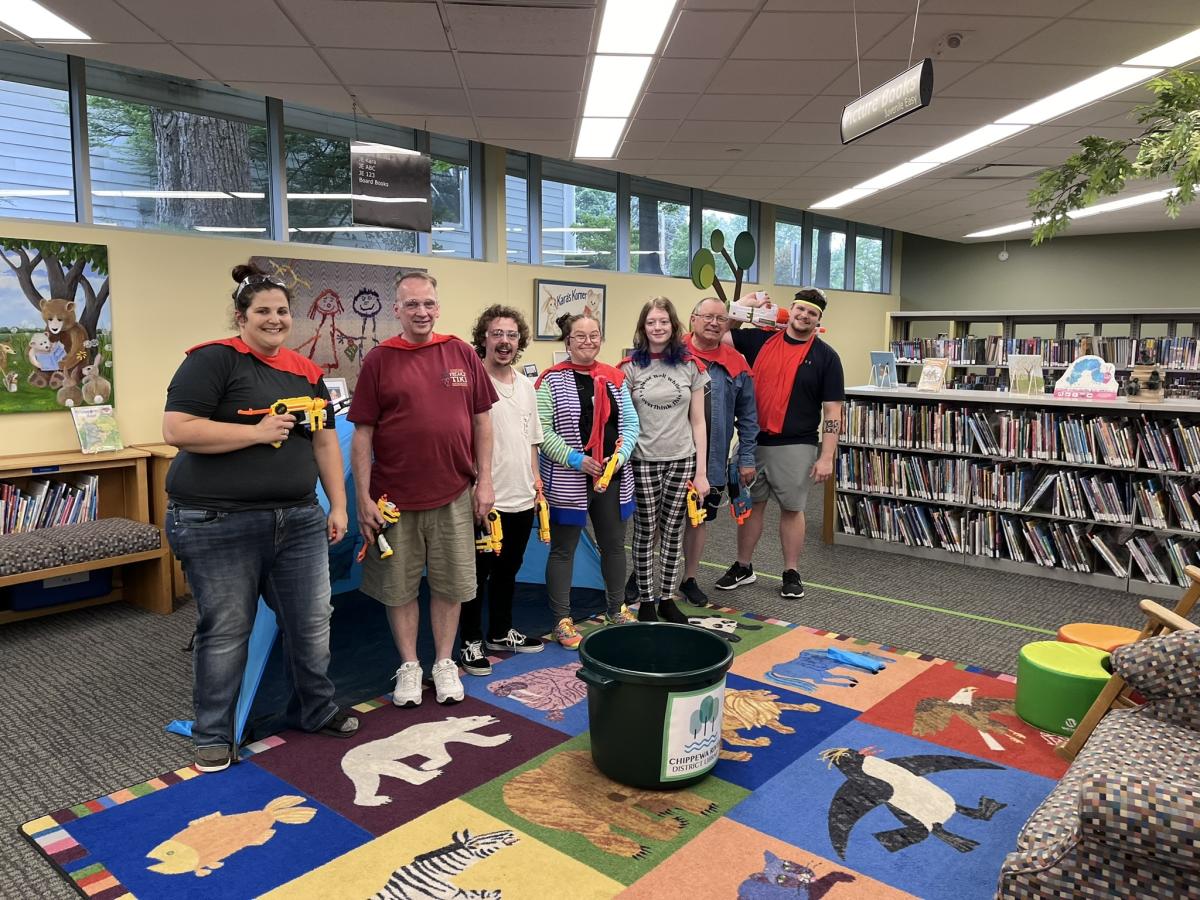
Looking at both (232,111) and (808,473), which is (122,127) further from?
(808,473)

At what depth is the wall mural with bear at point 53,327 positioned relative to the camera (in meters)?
4.07

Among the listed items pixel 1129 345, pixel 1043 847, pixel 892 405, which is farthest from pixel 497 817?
pixel 1129 345

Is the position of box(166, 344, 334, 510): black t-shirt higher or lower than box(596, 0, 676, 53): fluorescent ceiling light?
lower

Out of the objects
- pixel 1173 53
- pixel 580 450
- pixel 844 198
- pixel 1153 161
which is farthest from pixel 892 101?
pixel 844 198

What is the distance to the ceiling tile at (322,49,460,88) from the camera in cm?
404

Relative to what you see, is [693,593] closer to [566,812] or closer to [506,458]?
[506,458]

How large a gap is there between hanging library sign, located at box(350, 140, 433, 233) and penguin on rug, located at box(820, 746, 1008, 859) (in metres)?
3.99

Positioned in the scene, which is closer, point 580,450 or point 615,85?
point 580,450

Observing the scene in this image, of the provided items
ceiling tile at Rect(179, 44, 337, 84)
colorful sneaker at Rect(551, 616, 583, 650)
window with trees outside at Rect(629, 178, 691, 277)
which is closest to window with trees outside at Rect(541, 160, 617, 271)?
window with trees outside at Rect(629, 178, 691, 277)

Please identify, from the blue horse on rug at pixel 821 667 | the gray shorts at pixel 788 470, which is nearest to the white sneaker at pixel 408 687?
the blue horse on rug at pixel 821 667

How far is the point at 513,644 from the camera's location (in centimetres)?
331

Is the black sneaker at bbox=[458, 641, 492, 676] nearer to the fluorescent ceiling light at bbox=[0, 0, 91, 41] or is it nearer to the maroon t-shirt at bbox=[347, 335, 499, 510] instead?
the maroon t-shirt at bbox=[347, 335, 499, 510]

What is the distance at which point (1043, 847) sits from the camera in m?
1.50

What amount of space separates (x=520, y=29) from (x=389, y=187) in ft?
5.35
